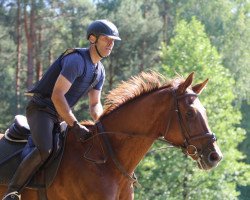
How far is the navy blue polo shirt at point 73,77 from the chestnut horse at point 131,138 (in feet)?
1.21

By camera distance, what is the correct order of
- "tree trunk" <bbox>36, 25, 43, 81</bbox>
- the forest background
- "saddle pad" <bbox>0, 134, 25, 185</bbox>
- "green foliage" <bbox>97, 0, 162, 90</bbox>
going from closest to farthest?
"saddle pad" <bbox>0, 134, 25, 185</bbox>
the forest background
"tree trunk" <bbox>36, 25, 43, 81</bbox>
"green foliage" <bbox>97, 0, 162, 90</bbox>

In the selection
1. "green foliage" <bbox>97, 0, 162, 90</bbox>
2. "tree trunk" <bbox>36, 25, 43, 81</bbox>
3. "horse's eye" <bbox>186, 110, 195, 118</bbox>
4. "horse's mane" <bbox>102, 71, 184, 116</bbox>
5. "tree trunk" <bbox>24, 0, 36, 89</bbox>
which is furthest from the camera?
"green foliage" <bbox>97, 0, 162, 90</bbox>

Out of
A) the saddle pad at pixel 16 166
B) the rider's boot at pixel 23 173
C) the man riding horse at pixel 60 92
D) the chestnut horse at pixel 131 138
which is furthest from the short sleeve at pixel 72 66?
the rider's boot at pixel 23 173

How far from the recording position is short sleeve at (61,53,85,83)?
5.25 m

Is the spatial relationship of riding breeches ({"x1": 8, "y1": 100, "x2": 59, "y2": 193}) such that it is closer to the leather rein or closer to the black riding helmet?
the leather rein

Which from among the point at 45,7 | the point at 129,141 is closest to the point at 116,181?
the point at 129,141

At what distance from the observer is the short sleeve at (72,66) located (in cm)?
525

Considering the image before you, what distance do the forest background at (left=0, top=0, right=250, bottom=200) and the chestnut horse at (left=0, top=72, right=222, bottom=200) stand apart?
15.6 metres

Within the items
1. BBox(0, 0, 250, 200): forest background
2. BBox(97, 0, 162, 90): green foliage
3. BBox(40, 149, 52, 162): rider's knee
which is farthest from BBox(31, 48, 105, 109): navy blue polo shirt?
BBox(97, 0, 162, 90): green foliage

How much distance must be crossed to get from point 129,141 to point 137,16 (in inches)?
1023

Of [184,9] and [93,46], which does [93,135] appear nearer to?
[93,46]

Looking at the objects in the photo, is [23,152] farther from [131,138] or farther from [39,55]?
[39,55]

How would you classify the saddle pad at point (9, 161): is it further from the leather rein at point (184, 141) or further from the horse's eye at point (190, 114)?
the horse's eye at point (190, 114)

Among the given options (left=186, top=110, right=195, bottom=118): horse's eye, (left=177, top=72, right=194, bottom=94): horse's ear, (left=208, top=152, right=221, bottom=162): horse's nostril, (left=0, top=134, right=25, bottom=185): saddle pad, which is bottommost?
(left=0, top=134, right=25, bottom=185): saddle pad
